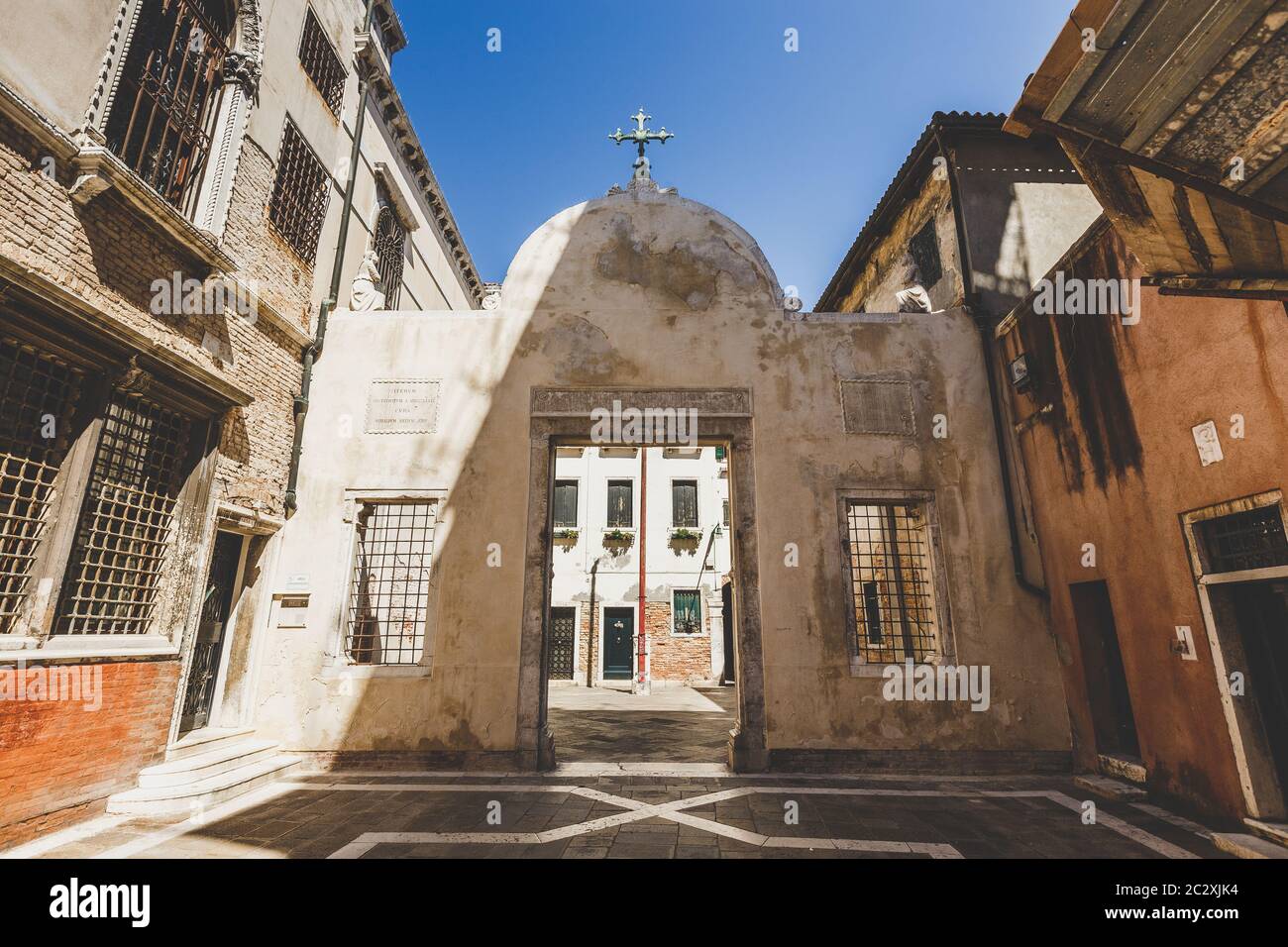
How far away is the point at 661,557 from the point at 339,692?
551 inches

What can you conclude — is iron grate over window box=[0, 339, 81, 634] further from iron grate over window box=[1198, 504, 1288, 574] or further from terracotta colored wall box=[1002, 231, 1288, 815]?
iron grate over window box=[1198, 504, 1288, 574]

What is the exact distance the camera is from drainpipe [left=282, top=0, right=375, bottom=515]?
777cm

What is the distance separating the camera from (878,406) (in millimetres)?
8070

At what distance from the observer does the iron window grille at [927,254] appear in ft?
32.5

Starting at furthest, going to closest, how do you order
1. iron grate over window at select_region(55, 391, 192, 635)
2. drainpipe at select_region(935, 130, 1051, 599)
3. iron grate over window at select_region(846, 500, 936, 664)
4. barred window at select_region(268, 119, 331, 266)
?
barred window at select_region(268, 119, 331, 266) → iron grate over window at select_region(846, 500, 936, 664) → drainpipe at select_region(935, 130, 1051, 599) → iron grate over window at select_region(55, 391, 192, 635)

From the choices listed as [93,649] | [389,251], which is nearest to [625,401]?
[93,649]

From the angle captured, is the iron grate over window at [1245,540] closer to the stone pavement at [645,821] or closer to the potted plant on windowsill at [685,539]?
the stone pavement at [645,821]

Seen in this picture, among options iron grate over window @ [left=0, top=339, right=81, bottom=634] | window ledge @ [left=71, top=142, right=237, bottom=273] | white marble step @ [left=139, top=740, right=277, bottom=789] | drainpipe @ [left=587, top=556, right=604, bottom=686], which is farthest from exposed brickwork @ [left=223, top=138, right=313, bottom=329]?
drainpipe @ [left=587, top=556, right=604, bottom=686]

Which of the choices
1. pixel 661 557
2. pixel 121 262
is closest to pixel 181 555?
pixel 121 262

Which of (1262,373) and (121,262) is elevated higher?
(121,262)

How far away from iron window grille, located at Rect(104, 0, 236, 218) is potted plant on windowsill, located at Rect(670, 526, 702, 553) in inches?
630

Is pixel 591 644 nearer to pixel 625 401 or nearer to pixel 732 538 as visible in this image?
pixel 732 538

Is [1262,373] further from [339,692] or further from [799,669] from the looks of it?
[339,692]

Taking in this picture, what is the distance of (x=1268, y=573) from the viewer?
4.72 meters
